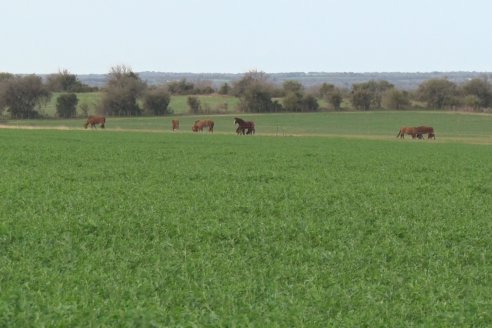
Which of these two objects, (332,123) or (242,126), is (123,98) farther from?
(242,126)

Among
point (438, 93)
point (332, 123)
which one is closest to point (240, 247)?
point (332, 123)

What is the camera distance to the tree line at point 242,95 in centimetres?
9900

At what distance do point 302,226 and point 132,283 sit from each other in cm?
551

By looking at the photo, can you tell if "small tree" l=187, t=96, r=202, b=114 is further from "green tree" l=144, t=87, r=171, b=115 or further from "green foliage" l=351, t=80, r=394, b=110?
"green foliage" l=351, t=80, r=394, b=110

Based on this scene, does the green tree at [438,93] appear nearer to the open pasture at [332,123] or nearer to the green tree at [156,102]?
the open pasture at [332,123]

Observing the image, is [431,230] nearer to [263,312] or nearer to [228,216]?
[228,216]

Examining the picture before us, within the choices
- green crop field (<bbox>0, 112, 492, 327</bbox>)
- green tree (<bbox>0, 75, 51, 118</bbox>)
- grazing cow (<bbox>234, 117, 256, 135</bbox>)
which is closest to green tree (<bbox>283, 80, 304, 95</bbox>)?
green tree (<bbox>0, 75, 51, 118</bbox>)

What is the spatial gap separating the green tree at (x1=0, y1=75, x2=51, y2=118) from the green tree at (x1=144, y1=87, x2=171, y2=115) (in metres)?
13.6

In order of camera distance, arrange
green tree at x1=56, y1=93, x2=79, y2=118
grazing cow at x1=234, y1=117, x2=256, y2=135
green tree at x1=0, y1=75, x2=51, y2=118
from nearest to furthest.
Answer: grazing cow at x1=234, y1=117, x2=256, y2=135, green tree at x1=0, y1=75, x2=51, y2=118, green tree at x1=56, y1=93, x2=79, y2=118

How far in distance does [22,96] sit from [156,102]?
59.0ft

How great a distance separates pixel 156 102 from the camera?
4112 inches

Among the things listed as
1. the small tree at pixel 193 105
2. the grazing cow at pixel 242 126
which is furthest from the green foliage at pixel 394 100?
the grazing cow at pixel 242 126

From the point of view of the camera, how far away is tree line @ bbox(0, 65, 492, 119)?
325 ft

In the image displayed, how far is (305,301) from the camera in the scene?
1021cm
